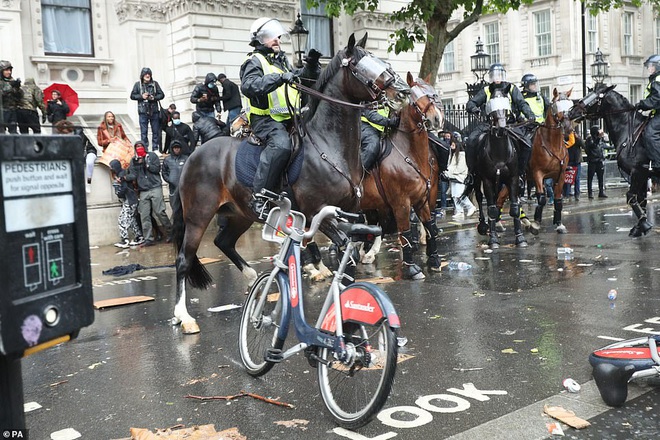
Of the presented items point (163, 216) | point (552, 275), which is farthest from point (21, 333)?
point (163, 216)

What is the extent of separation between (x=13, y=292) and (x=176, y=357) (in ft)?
13.5

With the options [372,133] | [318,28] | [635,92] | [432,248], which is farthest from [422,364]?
[635,92]

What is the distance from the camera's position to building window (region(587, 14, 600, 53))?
41.5 m

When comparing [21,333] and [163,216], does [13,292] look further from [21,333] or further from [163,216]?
[163,216]

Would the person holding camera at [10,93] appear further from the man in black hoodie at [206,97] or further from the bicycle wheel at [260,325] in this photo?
the bicycle wheel at [260,325]

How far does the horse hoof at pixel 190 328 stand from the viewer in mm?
6566

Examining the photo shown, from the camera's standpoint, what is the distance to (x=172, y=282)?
9758mm

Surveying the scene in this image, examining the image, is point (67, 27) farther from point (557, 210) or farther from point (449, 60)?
point (449, 60)

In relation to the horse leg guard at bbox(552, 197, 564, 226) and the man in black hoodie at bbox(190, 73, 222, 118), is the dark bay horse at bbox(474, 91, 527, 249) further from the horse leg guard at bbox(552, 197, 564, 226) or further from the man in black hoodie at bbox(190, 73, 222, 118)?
the man in black hoodie at bbox(190, 73, 222, 118)

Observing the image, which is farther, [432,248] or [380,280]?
[432,248]

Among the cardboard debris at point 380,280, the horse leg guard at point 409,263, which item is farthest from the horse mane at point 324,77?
the horse leg guard at point 409,263

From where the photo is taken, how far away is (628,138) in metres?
12.0

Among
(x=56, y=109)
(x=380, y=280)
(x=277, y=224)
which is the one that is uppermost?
(x=56, y=109)

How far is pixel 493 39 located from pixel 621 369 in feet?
144
